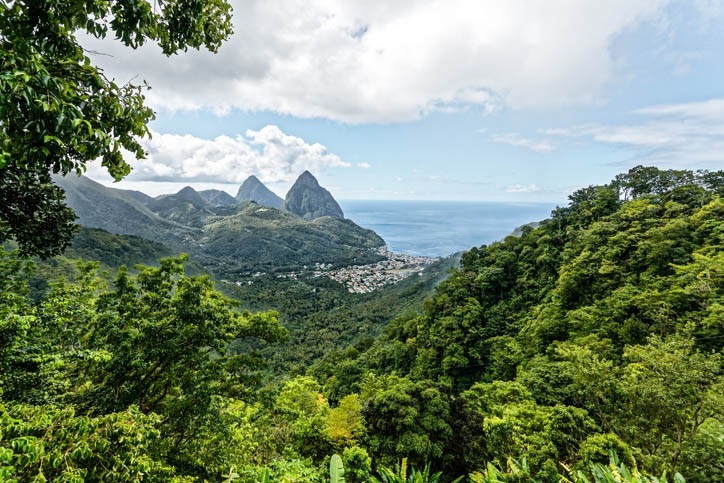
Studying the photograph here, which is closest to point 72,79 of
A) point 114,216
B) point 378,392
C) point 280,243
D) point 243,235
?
point 378,392

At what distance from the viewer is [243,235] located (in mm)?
132125

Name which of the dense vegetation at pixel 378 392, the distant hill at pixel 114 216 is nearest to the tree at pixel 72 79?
the dense vegetation at pixel 378 392

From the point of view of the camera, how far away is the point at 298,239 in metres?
131

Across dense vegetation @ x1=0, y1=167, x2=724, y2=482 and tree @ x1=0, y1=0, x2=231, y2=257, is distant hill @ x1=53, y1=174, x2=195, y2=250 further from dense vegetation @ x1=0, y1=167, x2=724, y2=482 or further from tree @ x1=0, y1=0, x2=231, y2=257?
tree @ x1=0, y1=0, x2=231, y2=257

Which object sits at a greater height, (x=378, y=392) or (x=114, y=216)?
(x=114, y=216)

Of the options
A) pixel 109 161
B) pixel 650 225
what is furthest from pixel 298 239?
pixel 109 161

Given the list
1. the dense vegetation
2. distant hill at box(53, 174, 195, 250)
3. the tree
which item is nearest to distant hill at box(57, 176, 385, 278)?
distant hill at box(53, 174, 195, 250)

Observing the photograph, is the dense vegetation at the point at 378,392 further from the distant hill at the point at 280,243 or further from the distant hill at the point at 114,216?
the distant hill at the point at 114,216

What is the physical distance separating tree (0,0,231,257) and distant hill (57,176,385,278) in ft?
320

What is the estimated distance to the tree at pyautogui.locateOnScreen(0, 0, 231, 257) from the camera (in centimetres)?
157

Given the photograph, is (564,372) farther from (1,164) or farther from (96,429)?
(1,164)

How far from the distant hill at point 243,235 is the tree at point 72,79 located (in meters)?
97.6

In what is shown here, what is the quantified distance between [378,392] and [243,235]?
133 m

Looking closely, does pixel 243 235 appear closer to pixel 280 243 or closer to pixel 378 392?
pixel 280 243
